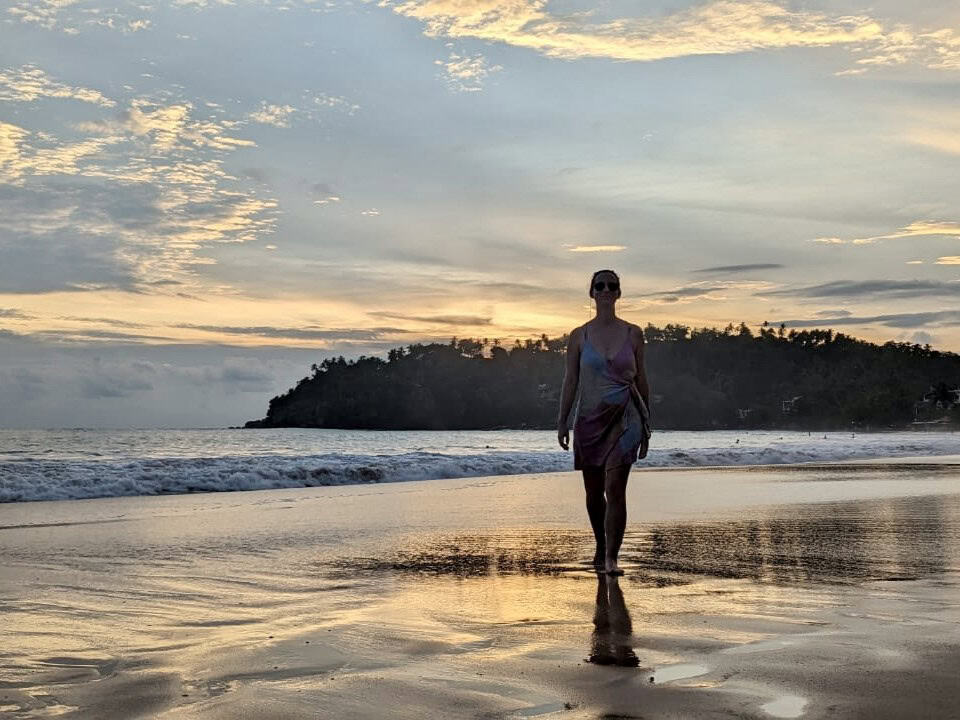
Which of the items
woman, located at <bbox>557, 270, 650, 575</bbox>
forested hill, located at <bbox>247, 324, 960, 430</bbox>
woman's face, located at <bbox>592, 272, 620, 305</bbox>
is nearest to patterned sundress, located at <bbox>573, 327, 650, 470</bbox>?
woman, located at <bbox>557, 270, 650, 575</bbox>

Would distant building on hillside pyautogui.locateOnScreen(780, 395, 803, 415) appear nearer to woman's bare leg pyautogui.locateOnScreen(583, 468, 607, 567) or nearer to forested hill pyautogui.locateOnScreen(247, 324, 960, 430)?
forested hill pyautogui.locateOnScreen(247, 324, 960, 430)

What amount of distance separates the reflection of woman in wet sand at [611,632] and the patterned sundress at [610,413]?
1150 mm

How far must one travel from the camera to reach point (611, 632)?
4.59 meters

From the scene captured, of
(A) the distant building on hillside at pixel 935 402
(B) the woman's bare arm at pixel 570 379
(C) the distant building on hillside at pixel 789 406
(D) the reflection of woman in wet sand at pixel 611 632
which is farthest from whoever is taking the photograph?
(C) the distant building on hillside at pixel 789 406

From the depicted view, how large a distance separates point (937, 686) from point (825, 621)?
1.34 m

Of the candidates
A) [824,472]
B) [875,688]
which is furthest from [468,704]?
[824,472]

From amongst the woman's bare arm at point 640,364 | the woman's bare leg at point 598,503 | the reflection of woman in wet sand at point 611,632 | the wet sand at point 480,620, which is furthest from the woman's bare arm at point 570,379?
the reflection of woman in wet sand at point 611,632

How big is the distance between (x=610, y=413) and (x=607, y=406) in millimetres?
53

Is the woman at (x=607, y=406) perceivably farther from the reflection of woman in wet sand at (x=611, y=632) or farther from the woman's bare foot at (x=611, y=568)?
Result: the reflection of woman in wet sand at (x=611, y=632)

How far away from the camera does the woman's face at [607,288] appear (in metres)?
6.95

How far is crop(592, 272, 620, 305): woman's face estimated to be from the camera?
6.95m

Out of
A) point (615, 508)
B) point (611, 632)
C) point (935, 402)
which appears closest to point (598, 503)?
point (615, 508)

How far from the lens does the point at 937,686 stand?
345cm

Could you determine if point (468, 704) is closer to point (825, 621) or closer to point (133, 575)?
point (825, 621)
